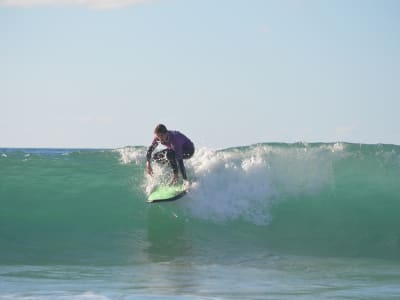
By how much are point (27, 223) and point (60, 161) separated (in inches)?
139

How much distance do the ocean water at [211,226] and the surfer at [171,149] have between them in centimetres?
62

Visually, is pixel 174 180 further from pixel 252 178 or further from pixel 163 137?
pixel 252 178

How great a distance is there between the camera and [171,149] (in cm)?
1232

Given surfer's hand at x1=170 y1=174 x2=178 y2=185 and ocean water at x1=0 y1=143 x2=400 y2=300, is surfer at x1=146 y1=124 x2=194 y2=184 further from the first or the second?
ocean water at x1=0 y1=143 x2=400 y2=300

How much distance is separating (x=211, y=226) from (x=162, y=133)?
6.35ft

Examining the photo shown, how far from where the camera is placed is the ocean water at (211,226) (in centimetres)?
931

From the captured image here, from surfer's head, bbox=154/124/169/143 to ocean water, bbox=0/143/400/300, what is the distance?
3.21ft

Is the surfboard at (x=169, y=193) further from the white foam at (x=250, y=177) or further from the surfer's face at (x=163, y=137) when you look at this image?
the surfer's face at (x=163, y=137)

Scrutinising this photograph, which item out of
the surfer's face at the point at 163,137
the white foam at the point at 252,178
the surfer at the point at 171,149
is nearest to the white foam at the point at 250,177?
the white foam at the point at 252,178

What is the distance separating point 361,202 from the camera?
14609 millimetres

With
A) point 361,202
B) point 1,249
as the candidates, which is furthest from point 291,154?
point 1,249

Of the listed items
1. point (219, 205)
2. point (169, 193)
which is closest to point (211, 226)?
point (219, 205)

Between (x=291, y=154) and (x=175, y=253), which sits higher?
(x=291, y=154)

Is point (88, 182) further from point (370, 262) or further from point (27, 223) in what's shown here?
point (370, 262)
